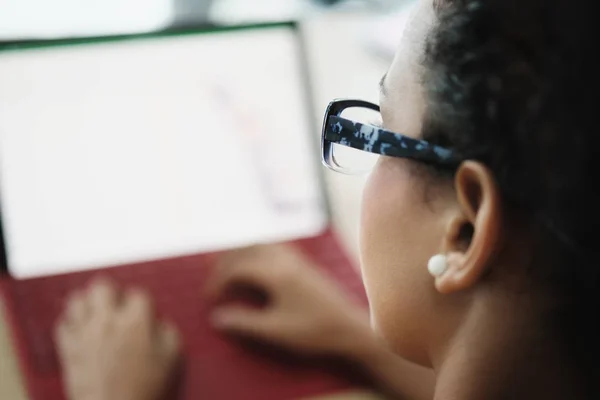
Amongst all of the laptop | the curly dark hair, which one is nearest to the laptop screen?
the laptop

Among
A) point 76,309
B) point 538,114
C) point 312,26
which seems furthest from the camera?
point 312,26

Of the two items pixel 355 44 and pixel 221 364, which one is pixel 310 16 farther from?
pixel 221 364

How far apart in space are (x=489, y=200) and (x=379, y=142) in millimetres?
83

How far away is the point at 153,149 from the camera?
0.77 meters

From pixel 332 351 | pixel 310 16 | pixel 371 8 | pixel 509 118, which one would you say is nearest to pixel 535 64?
pixel 509 118

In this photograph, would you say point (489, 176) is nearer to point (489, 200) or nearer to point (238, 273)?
point (489, 200)

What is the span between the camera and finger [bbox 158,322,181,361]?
0.69m

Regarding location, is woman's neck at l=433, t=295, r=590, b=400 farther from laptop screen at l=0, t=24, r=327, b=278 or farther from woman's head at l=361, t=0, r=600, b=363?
laptop screen at l=0, t=24, r=327, b=278

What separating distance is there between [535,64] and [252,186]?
46 cm

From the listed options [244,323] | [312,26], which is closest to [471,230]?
[244,323]

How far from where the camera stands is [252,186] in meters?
0.81

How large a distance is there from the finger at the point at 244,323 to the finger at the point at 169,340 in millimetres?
40

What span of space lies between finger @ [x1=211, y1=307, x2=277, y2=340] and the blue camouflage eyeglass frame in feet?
0.85

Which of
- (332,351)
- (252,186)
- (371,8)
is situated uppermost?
(371,8)
